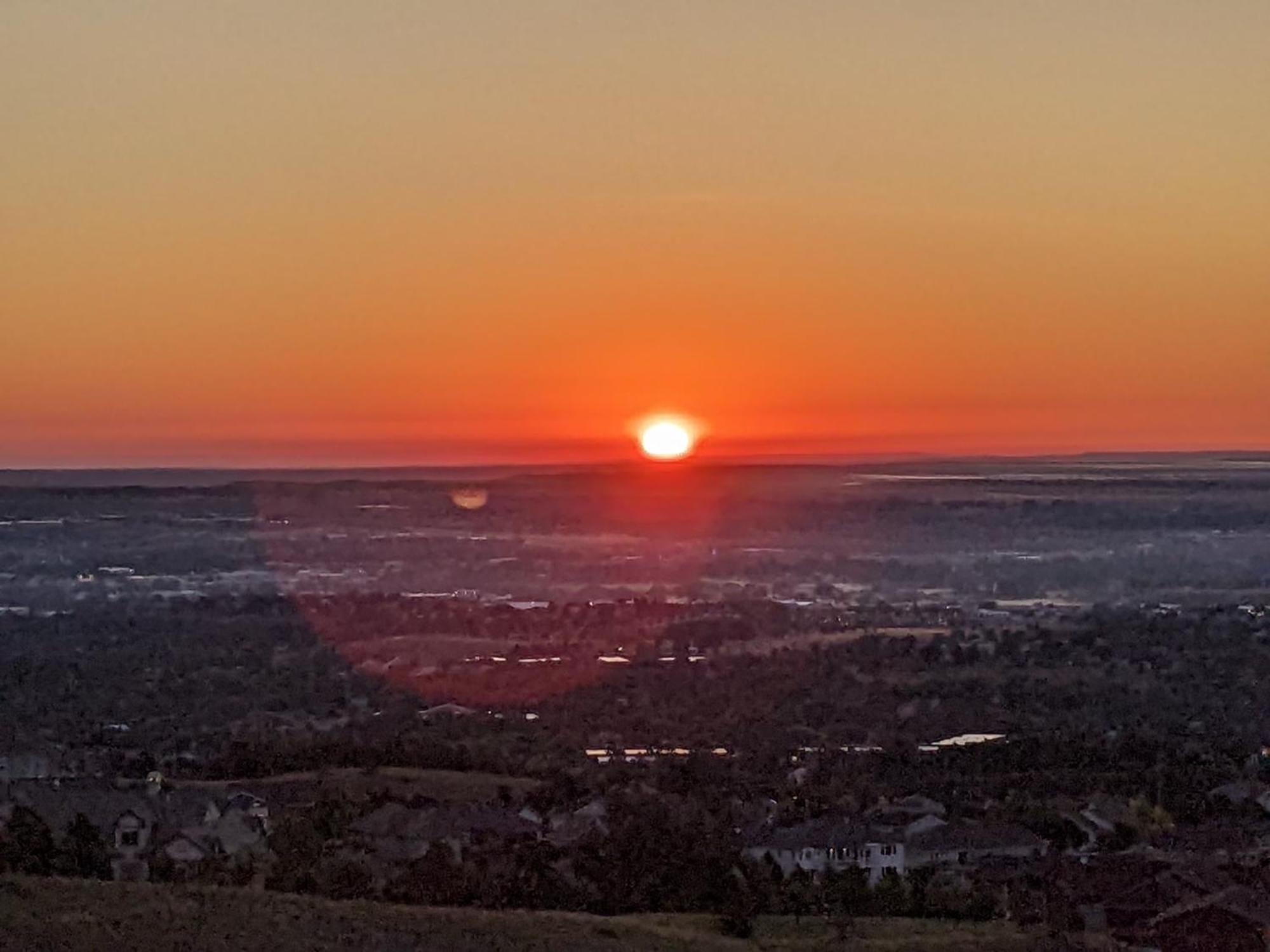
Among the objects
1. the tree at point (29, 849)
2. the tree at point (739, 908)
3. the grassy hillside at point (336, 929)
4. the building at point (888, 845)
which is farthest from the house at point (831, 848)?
the tree at point (29, 849)

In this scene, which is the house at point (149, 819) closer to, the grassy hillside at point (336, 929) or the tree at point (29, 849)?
the tree at point (29, 849)

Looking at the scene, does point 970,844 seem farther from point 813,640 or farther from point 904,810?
point 813,640

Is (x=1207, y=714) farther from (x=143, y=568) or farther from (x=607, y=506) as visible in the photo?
(x=607, y=506)

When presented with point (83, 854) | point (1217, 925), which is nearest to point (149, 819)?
point (83, 854)

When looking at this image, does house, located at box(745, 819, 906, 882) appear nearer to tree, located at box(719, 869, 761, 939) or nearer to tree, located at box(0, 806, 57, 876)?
tree, located at box(719, 869, 761, 939)

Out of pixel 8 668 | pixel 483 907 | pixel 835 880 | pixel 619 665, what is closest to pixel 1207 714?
pixel 619 665

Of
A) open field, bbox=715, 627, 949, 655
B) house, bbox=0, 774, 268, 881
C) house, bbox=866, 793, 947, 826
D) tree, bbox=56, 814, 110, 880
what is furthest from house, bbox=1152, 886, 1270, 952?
open field, bbox=715, 627, 949, 655

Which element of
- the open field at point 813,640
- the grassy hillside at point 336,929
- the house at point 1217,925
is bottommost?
the open field at point 813,640
